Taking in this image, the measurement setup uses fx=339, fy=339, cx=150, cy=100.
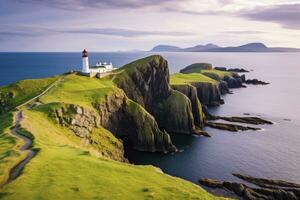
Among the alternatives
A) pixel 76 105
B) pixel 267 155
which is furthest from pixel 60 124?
pixel 267 155

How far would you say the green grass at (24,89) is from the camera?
9530cm

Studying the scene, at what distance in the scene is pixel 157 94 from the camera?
132 meters

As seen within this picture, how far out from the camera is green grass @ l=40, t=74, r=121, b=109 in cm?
8669

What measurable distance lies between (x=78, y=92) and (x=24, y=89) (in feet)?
64.8

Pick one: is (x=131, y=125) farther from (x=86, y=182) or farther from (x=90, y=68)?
(x=86, y=182)

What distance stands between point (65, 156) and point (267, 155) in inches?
2528

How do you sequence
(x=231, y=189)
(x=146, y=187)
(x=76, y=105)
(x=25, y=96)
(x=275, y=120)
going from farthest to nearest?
(x=275, y=120)
(x=25, y=96)
(x=76, y=105)
(x=231, y=189)
(x=146, y=187)

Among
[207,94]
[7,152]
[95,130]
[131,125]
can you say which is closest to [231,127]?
[131,125]

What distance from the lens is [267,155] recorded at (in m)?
93.4

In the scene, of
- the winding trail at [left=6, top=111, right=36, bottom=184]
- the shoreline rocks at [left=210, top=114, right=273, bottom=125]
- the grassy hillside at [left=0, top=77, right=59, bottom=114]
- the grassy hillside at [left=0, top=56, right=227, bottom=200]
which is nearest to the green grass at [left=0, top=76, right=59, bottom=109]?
the grassy hillside at [left=0, top=77, right=59, bottom=114]

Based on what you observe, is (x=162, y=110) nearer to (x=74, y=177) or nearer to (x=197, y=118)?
(x=197, y=118)

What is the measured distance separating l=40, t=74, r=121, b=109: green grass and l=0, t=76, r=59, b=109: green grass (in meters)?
5.68

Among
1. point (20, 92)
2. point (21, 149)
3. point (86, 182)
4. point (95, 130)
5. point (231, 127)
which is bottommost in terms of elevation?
point (231, 127)

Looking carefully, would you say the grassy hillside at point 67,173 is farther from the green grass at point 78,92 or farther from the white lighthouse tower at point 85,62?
the white lighthouse tower at point 85,62
